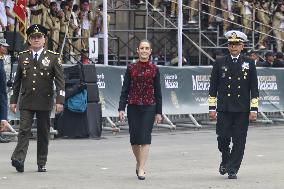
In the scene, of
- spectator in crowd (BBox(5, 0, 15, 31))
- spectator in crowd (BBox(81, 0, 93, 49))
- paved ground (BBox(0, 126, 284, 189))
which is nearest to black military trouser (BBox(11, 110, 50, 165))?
paved ground (BBox(0, 126, 284, 189))

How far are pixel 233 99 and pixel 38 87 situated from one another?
2759mm

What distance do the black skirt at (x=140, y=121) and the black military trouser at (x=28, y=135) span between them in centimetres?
134

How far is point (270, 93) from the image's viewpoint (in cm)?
2373

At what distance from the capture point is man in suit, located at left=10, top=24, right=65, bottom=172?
12.9 meters

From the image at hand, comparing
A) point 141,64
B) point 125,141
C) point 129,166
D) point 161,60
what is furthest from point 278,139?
point 161,60

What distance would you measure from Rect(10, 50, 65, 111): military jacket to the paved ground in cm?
100

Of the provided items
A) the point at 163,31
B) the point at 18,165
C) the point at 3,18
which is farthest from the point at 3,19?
the point at 18,165

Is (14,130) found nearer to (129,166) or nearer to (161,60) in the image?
(129,166)

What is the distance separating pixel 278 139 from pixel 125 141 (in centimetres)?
329

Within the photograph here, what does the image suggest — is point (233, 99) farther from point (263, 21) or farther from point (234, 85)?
point (263, 21)

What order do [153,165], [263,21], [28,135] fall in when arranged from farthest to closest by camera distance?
[263,21] → [153,165] → [28,135]

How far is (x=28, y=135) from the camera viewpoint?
42.2 feet

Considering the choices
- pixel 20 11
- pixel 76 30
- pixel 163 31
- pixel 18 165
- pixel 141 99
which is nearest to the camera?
pixel 141 99

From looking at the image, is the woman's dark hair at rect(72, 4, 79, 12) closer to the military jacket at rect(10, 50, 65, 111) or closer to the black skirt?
the military jacket at rect(10, 50, 65, 111)
